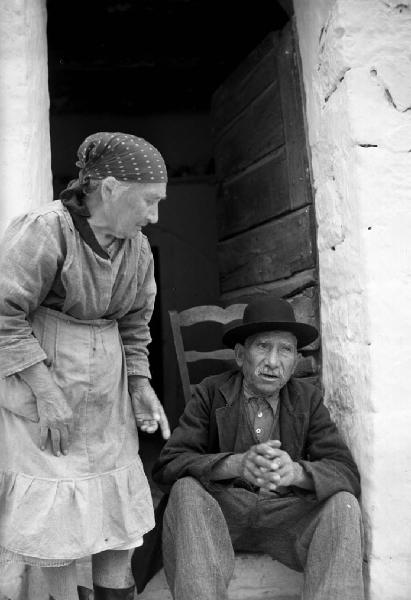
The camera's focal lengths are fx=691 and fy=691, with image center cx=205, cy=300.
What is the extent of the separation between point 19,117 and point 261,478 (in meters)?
1.60

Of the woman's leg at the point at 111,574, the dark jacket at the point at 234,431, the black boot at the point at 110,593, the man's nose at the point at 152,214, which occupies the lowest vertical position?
the black boot at the point at 110,593

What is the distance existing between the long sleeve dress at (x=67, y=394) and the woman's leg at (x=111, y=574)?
0.37 ft

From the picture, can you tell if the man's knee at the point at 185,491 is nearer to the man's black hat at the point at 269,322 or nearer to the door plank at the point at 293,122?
the man's black hat at the point at 269,322

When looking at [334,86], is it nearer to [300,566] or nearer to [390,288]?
[390,288]

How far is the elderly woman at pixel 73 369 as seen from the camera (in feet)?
6.36

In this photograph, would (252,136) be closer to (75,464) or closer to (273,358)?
(273,358)

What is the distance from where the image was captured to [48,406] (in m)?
1.95

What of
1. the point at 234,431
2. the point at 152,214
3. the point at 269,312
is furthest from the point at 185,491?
the point at 152,214

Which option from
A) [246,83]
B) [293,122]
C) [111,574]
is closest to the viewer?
[111,574]

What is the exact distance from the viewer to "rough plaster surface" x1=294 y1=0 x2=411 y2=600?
2.54 metres

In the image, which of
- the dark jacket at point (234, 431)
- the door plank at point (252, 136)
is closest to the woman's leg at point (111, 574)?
the dark jacket at point (234, 431)

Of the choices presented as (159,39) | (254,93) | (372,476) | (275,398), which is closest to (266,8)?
(254,93)

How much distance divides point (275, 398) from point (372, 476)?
46 cm

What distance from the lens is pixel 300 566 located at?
2.51m
